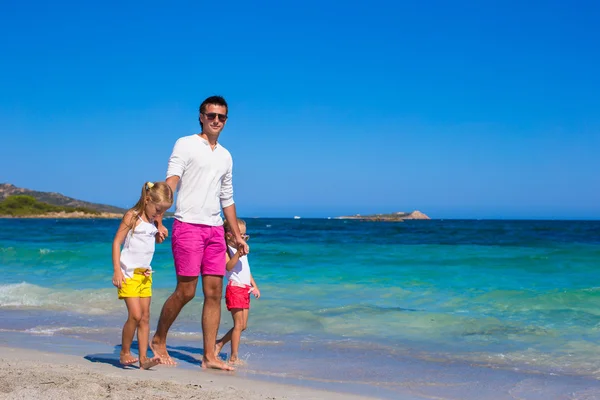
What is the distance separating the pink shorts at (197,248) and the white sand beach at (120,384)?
72cm

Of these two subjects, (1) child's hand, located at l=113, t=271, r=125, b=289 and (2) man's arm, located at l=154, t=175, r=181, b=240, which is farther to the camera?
(2) man's arm, located at l=154, t=175, r=181, b=240

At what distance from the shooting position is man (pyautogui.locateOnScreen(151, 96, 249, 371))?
445 cm

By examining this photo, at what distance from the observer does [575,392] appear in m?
4.22

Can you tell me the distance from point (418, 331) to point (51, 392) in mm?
4080

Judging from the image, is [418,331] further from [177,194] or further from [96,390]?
[96,390]

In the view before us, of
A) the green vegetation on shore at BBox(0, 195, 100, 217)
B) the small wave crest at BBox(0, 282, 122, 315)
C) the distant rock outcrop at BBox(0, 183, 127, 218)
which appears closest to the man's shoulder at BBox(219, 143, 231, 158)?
the small wave crest at BBox(0, 282, 122, 315)

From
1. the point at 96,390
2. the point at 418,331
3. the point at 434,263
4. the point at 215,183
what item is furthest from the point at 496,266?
the point at 96,390

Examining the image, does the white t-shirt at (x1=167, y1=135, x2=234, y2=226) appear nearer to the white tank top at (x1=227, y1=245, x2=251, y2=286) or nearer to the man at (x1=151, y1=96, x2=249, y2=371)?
the man at (x1=151, y1=96, x2=249, y2=371)

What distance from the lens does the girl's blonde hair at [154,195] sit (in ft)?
14.5

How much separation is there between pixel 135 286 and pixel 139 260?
0.18 m

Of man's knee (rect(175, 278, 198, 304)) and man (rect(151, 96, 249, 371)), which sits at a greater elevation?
man (rect(151, 96, 249, 371))

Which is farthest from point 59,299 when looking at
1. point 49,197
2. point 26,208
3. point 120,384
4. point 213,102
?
point 49,197

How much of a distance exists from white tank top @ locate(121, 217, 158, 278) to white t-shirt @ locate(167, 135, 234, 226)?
24cm

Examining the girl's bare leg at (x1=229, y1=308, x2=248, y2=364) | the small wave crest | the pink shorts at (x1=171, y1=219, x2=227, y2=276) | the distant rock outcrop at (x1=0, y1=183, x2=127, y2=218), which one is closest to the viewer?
the pink shorts at (x1=171, y1=219, x2=227, y2=276)
